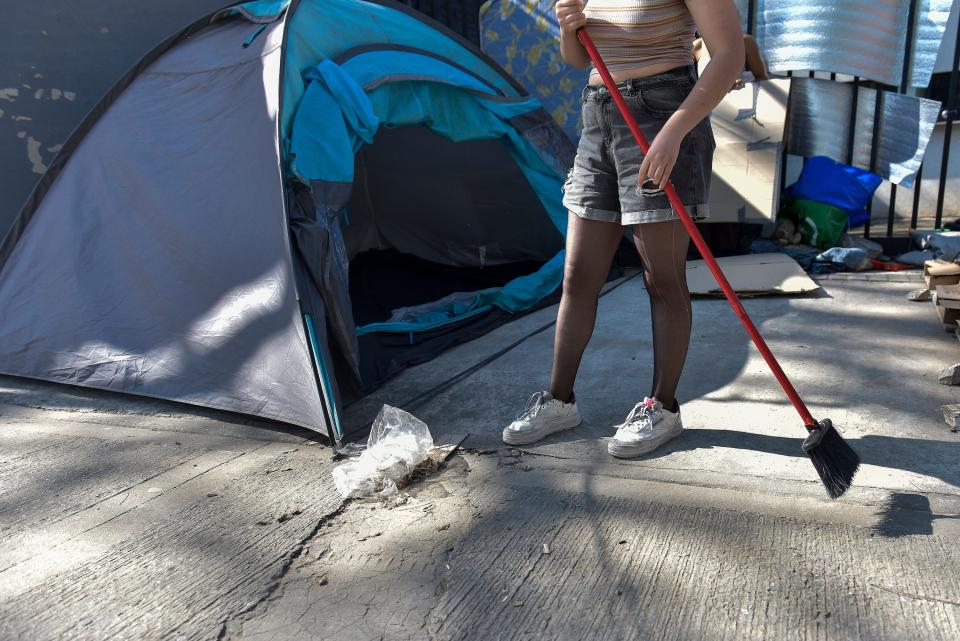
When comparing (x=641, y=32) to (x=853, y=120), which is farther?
(x=853, y=120)

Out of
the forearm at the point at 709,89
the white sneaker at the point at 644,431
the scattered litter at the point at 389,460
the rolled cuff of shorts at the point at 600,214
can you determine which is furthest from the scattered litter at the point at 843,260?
the scattered litter at the point at 389,460

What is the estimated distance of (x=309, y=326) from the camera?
2.30m

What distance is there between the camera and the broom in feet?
5.42

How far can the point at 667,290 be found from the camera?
1.95 metres

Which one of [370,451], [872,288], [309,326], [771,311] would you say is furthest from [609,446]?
[872,288]

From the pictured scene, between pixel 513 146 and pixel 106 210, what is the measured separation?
78.7 inches

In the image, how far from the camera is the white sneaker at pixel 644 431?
199 cm

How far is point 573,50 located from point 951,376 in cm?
170

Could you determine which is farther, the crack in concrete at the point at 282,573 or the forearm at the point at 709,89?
the forearm at the point at 709,89

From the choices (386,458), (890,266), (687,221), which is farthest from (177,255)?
(890,266)

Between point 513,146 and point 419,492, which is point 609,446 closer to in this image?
point 419,492

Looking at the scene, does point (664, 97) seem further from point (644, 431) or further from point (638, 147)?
point (644, 431)

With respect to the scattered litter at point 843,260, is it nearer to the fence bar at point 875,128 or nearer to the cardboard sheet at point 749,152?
the cardboard sheet at point 749,152

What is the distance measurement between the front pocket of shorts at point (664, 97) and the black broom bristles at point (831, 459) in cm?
88
